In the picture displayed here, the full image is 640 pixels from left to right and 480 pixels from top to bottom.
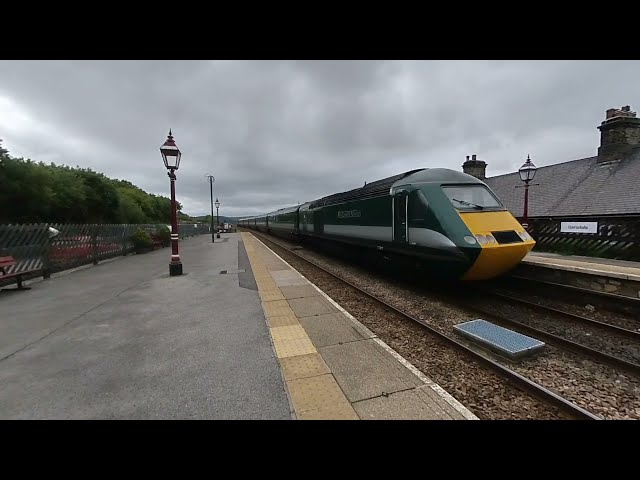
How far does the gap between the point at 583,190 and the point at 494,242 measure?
12.1 metres

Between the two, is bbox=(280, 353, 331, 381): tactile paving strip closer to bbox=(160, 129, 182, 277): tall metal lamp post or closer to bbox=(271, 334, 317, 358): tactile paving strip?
bbox=(271, 334, 317, 358): tactile paving strip

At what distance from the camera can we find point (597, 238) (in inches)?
383

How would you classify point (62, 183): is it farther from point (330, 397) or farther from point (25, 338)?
point (330, 397)

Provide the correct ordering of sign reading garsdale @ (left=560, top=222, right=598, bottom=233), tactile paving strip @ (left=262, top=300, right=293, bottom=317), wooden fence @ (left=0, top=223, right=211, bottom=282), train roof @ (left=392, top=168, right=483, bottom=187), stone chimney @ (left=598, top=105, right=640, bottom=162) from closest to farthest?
tactile paving strip @ (left=262, top=300, right=293, bottom=317)
train roof @ (left=392, top=168, right=483, bottom=187)
wooden fence @ (left=0, top=223, right=211, bottom=282)
sign reading garsdale @ (left=560, top=222, right=598, bottom=233)
stone chimney @ (left=598, top=105, right=640, bottom=162)

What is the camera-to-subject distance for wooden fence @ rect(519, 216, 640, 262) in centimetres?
877

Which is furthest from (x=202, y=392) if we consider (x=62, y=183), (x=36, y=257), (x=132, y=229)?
(x=62, y=183)

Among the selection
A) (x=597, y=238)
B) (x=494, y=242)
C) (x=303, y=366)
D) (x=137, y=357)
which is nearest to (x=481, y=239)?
(x=494, y=242)

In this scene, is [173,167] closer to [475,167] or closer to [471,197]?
[471,197]

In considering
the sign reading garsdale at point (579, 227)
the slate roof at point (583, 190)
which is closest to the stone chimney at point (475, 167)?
the slate roof at point (583, 190)

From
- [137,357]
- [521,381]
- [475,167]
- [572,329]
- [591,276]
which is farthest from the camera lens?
[475,167]

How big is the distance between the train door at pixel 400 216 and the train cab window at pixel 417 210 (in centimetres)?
18

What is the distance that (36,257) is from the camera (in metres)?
8.49

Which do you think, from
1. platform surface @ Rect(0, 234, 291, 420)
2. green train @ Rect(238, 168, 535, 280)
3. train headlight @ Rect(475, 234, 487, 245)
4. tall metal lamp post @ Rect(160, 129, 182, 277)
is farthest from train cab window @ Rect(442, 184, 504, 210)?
tall metal lamp post @ Rect(160, 129, 182, 277)

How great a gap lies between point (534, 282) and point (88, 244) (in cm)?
1595
